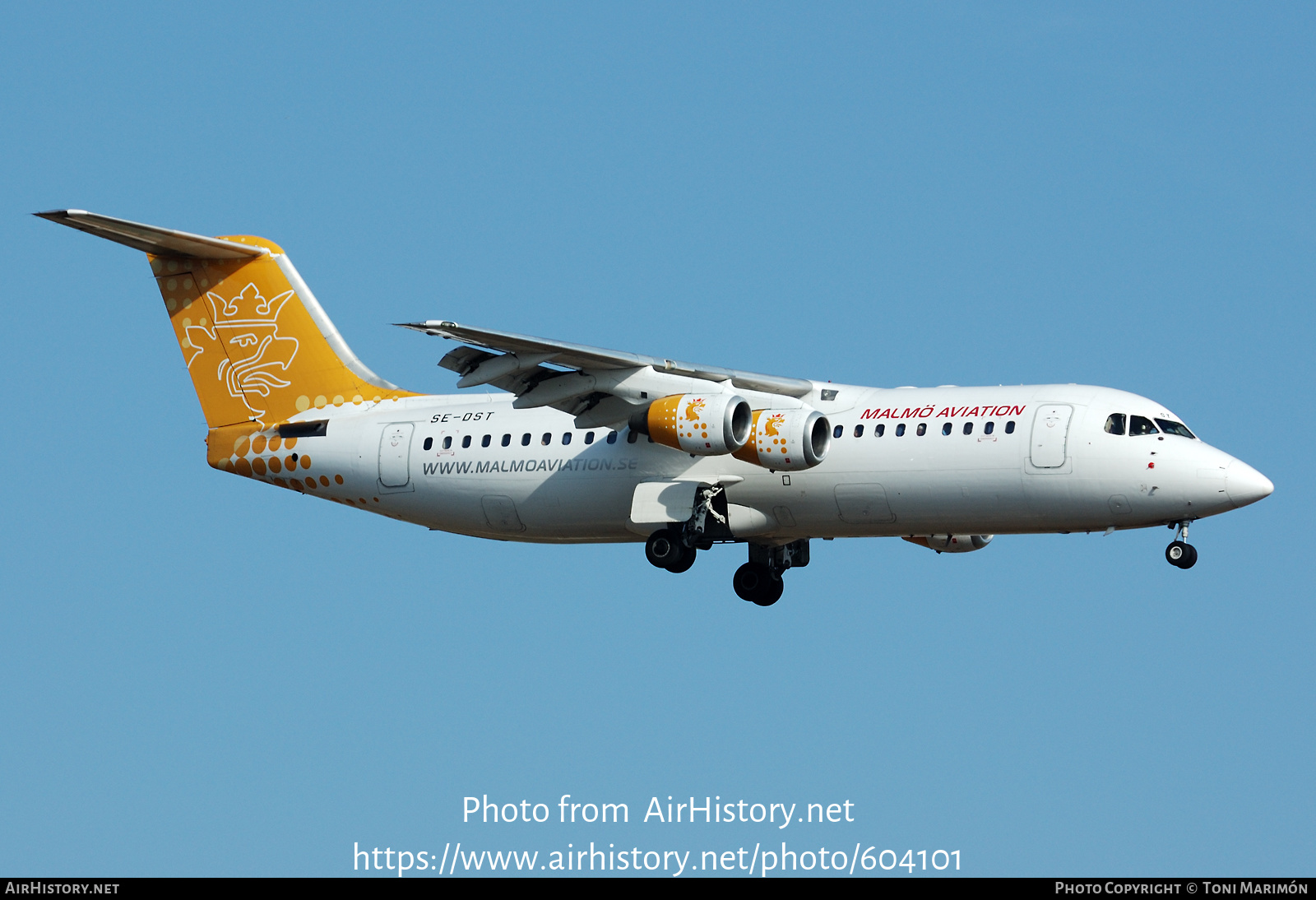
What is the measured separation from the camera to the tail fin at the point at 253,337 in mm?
28078

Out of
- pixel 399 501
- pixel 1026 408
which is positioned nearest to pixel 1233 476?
pixel 1026 408

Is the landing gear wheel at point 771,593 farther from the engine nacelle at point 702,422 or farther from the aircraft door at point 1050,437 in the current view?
the aircraft door at point 1050,437

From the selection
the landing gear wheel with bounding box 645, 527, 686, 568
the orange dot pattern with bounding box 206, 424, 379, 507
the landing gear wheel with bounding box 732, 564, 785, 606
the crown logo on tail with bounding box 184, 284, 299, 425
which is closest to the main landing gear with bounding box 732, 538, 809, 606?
the landing gear wheel with bounding box 732, 564, 785, 606

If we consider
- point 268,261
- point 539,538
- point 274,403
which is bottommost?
point 539,538

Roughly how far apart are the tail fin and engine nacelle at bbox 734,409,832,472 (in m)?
6.42

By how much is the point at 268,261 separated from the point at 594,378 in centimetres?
645

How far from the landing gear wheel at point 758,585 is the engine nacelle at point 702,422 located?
12.1 ft

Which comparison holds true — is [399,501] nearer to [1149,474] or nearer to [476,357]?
[476,357]

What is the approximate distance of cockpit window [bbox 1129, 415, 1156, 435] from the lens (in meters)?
23.5

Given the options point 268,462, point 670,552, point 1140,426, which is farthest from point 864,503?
point 268,462

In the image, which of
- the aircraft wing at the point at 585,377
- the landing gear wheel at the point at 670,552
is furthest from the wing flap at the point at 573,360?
the landing gear wheel at the point at 670,552

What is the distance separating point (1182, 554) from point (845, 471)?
4.16m

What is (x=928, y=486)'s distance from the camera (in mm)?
23875

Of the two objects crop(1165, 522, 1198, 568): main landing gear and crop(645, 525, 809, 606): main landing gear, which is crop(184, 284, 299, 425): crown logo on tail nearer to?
crop(645, 525, 809, 606): main landing gear
